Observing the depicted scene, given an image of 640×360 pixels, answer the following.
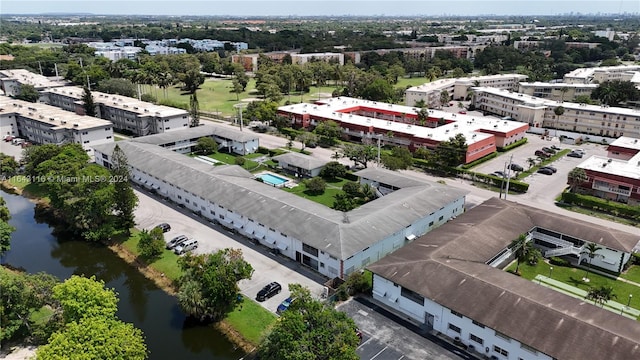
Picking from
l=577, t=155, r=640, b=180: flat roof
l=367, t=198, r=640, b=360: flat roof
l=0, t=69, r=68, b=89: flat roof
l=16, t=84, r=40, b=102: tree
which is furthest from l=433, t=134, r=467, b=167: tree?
l=0, t=69, r=68, b=89: flat roof

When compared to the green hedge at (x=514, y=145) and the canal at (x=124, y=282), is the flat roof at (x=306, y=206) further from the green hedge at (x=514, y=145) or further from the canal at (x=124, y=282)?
the green hedge at (x=514, y=145)

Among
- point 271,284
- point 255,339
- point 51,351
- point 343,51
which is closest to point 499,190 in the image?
point 271,284

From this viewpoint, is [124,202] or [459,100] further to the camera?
[459,100]

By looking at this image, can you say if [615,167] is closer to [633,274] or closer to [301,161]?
[633,274]

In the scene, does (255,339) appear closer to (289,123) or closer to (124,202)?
(124,202)

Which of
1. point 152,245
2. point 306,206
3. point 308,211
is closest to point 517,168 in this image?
point 306,206
